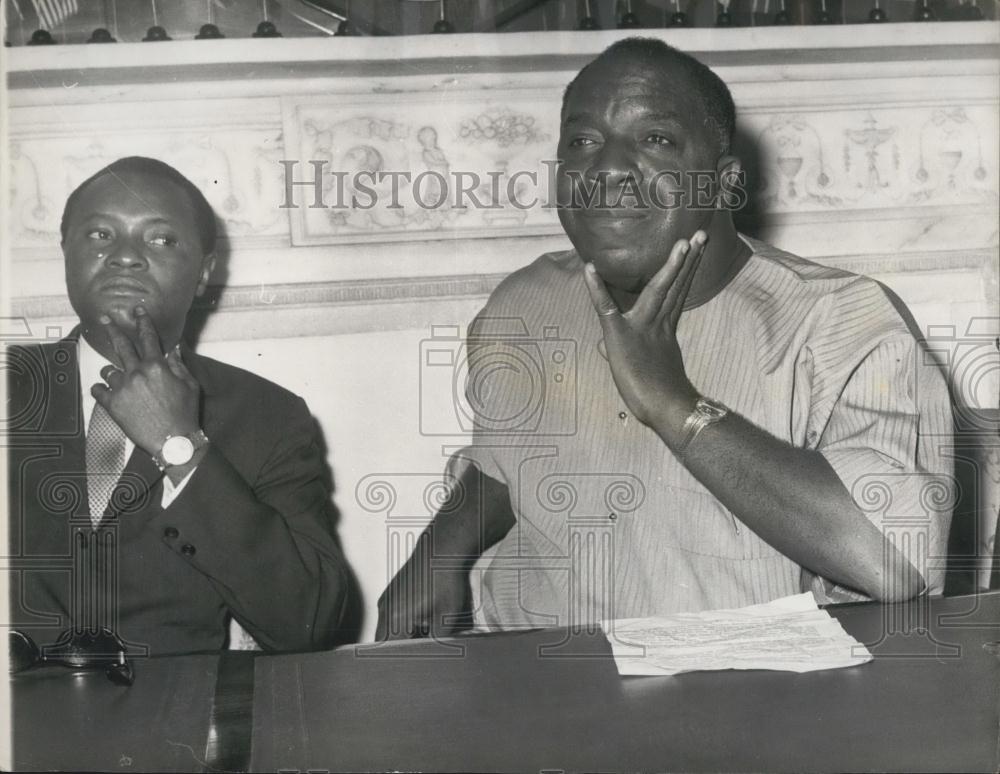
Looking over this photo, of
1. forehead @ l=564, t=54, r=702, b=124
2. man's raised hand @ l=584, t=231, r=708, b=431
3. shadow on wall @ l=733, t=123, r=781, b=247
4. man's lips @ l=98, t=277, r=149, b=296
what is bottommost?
man's raised hand @ l=584, t=231, r=708, b=431

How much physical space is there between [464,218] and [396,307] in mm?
183

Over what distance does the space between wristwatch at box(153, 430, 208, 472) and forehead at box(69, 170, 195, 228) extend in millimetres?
330

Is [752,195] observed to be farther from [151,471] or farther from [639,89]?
[151,471]

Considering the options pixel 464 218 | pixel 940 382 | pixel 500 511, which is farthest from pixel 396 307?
pixel 940 382

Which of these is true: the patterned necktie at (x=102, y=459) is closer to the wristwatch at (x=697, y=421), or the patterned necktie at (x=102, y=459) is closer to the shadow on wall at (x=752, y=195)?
the wristwatch at (x=697, y=421)

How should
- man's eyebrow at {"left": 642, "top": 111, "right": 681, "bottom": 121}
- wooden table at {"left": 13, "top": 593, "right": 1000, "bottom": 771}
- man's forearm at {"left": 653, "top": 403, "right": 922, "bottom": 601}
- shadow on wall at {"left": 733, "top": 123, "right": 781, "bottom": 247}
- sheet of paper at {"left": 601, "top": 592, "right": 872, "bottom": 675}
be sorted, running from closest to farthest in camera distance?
1. wooden table at {"left": 13, "top": 593, "right": 1000, "bottom": 771}
2. sheet of paper at {"left": 601, "top": 592, "right": 872, "bottom": 675}
3. man's forearm at {"left": 653, "top": 403, "right": 922, "bottom": 601}
4. man's eyebrow at {"left": 642, "top": 111, "right": 681, "bottom": 121}
5. shadow on wall at {"left": 733, "top": 123, "right": 781, "bottom": 247}

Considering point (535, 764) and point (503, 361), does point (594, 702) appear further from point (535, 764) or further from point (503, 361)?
point (503, 361)

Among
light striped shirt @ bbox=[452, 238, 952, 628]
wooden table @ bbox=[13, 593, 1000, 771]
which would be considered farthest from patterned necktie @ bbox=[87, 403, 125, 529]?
light striped shirt @ bbox=[452, 238, 952, 628]

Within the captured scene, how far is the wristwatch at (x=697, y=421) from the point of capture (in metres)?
1.54

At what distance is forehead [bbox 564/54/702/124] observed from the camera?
1.62 meters

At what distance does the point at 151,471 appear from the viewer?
1626 mm

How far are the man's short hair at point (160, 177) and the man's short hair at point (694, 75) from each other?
557 mm

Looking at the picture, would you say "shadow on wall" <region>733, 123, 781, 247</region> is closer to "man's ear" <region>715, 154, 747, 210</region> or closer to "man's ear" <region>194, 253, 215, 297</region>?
"man's ear" <region>715, 154, 747, 210</region>

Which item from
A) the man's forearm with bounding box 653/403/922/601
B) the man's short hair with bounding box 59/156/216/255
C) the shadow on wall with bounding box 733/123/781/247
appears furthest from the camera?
the shadow on wall with bounding box 733/123/781/247
